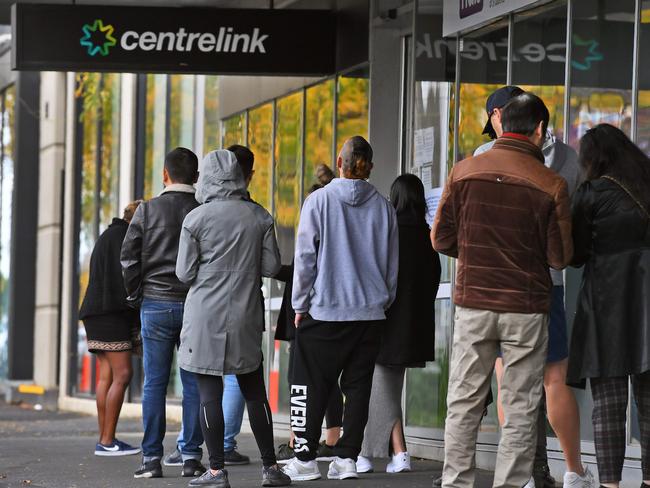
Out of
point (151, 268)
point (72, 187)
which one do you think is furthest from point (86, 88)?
point (151, 268)

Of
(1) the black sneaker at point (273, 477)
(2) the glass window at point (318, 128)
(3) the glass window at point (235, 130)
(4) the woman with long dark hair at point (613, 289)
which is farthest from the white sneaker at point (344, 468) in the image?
(3) the glass window at point (235, 130)

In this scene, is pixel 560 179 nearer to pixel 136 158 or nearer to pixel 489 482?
pixel 489 482

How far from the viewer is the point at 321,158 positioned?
44.0 ft

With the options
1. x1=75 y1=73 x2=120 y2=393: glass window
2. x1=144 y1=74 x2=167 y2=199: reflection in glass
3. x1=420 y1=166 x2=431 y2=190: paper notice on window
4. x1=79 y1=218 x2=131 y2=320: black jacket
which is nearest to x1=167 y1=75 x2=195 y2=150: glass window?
x1=144 y1=74 x2=167 y2=199: reflection in glass

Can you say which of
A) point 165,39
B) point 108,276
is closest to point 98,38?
point 165,39

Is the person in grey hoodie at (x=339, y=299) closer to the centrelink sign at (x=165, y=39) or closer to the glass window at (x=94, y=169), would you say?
the centrelink sign at (x=165, y=39)

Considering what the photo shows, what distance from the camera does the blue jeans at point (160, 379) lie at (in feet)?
29.8

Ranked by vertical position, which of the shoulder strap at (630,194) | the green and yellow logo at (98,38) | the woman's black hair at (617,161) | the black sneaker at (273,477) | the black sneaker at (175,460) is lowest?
the black sneaker at (175,460)

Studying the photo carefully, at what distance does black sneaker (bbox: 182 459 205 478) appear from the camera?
361 inches

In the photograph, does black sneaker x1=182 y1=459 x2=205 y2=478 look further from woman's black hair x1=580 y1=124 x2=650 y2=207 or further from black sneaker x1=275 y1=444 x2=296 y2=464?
woman's black hair x1=580 y1=124 x2=650 y2=207

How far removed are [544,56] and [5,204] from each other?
16513 millimetres

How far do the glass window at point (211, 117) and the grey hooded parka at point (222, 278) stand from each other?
8016 millimetres

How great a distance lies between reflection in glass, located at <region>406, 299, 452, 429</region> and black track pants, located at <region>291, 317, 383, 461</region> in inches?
90.1

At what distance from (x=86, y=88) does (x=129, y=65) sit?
27.4 ft
